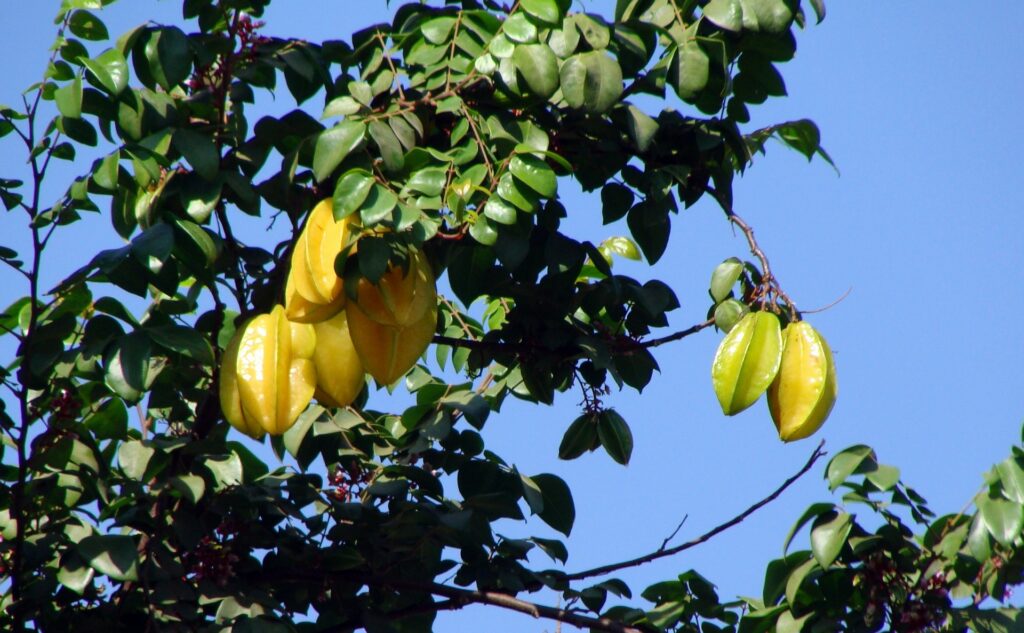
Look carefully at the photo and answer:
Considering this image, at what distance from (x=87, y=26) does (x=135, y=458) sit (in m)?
0.89

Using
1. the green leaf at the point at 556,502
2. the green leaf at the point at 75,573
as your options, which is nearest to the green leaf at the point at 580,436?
the green leaf at the point at 556,502

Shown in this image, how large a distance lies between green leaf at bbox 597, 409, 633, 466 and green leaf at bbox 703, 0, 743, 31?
0.95 m

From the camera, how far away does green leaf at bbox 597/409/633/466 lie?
2.95 meters

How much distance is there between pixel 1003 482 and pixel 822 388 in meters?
0.39

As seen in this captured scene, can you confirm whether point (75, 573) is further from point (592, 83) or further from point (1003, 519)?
point (1003, 519)

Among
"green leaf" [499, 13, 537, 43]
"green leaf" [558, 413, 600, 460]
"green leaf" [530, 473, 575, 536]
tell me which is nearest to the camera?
"green leaf" [499, 13, 537, 43]

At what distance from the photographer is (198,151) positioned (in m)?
2.44

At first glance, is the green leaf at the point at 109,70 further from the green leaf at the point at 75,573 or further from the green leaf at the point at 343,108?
the green leaf at the point at 75,573

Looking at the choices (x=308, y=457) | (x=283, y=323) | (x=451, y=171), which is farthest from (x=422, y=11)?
(x=308, y=457)

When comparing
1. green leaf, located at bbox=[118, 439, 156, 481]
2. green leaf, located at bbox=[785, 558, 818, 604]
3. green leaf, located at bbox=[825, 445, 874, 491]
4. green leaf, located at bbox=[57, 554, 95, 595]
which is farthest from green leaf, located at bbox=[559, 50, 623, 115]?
green leaf, located at bbox=[57, 554, 95, 595]

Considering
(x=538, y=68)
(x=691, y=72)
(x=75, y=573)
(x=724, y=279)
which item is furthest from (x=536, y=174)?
(x=75, y=573)

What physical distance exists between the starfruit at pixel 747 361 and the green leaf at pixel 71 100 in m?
1.28

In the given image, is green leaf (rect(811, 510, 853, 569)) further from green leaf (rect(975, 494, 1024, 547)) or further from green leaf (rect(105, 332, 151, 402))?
green leaf (rect(105, 332, 151, 402))

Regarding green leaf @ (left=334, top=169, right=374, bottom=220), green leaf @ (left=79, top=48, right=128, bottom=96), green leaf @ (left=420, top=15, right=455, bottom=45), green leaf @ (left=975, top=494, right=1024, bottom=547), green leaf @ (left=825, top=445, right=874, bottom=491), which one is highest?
green leaf @ (left=420, top=15, right=455, bottom=45)
